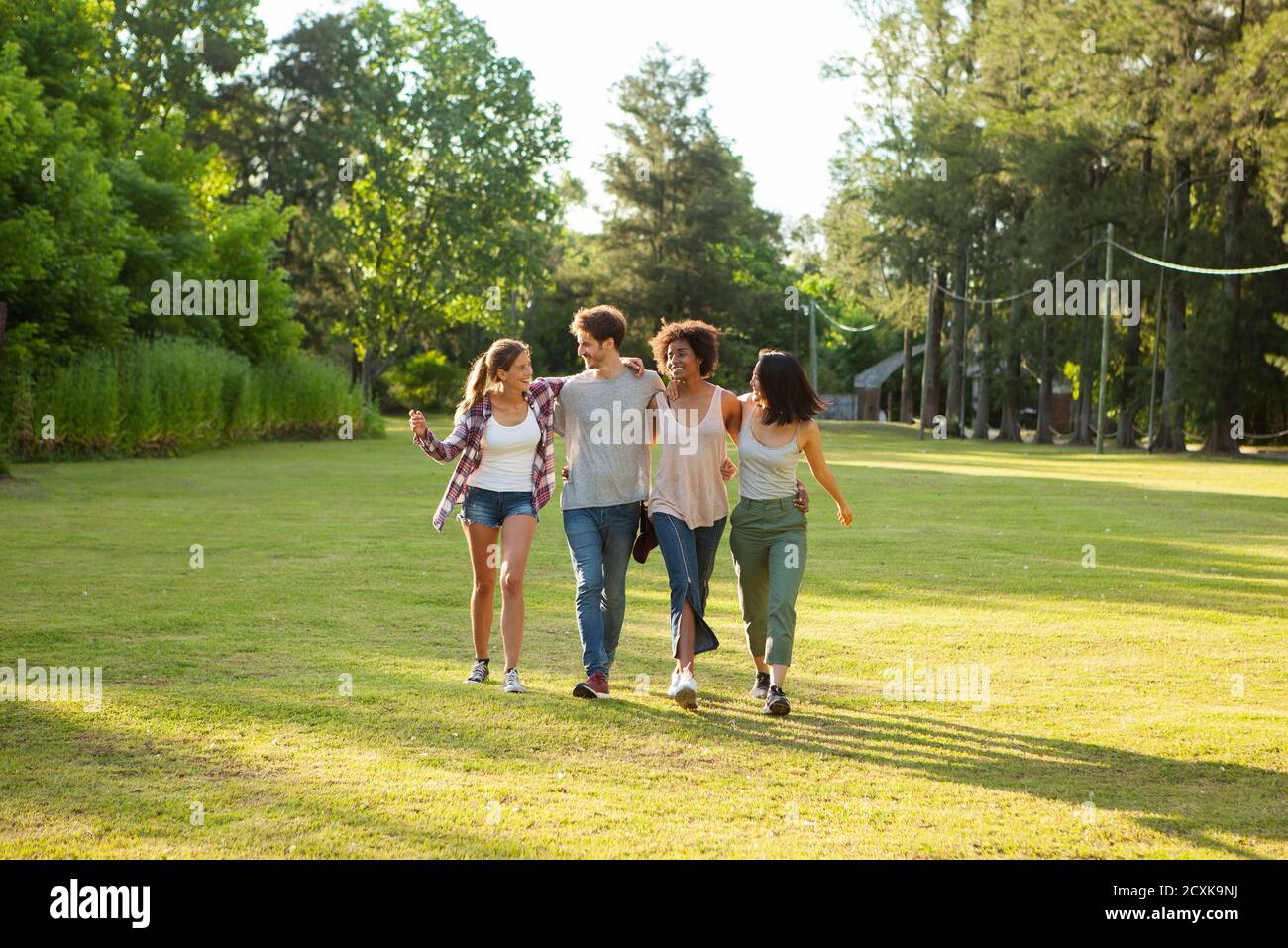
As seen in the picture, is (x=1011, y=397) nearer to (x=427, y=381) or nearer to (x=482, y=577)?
(x=427, y=381)

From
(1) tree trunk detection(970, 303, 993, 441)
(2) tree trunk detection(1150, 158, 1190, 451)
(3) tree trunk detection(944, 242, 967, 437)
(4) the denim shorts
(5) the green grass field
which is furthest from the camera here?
(1) tree trunk detection(970, 303, 993, 441)

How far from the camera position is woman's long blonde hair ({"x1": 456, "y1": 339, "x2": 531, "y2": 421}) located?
8.56m

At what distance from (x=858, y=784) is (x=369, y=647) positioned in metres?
4.45

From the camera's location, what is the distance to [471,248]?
217ft

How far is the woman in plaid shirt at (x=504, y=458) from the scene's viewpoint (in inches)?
337

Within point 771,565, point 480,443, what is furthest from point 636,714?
point 480,443

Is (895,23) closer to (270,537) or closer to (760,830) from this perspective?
(270,537)

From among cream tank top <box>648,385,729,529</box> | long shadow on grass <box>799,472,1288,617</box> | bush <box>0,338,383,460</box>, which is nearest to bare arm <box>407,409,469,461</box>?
cream tank top <box>648,385,729,529</box>

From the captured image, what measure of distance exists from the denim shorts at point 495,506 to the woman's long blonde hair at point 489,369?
1.61 ft

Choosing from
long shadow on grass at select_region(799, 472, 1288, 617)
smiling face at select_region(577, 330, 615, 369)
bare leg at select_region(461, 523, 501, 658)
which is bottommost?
long shadow on grass at select_region(799, 472, 1288, 617)

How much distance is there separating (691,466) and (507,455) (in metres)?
1.12

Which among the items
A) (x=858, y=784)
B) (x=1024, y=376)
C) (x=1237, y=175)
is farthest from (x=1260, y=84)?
(x=858, y=784)

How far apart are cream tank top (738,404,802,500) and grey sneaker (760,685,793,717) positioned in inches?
42.3

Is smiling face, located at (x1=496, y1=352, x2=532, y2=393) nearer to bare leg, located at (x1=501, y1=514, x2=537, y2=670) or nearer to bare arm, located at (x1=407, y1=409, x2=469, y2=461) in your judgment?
bare arm, located at (x1=407, y1=409, x2=469, y2=461)
